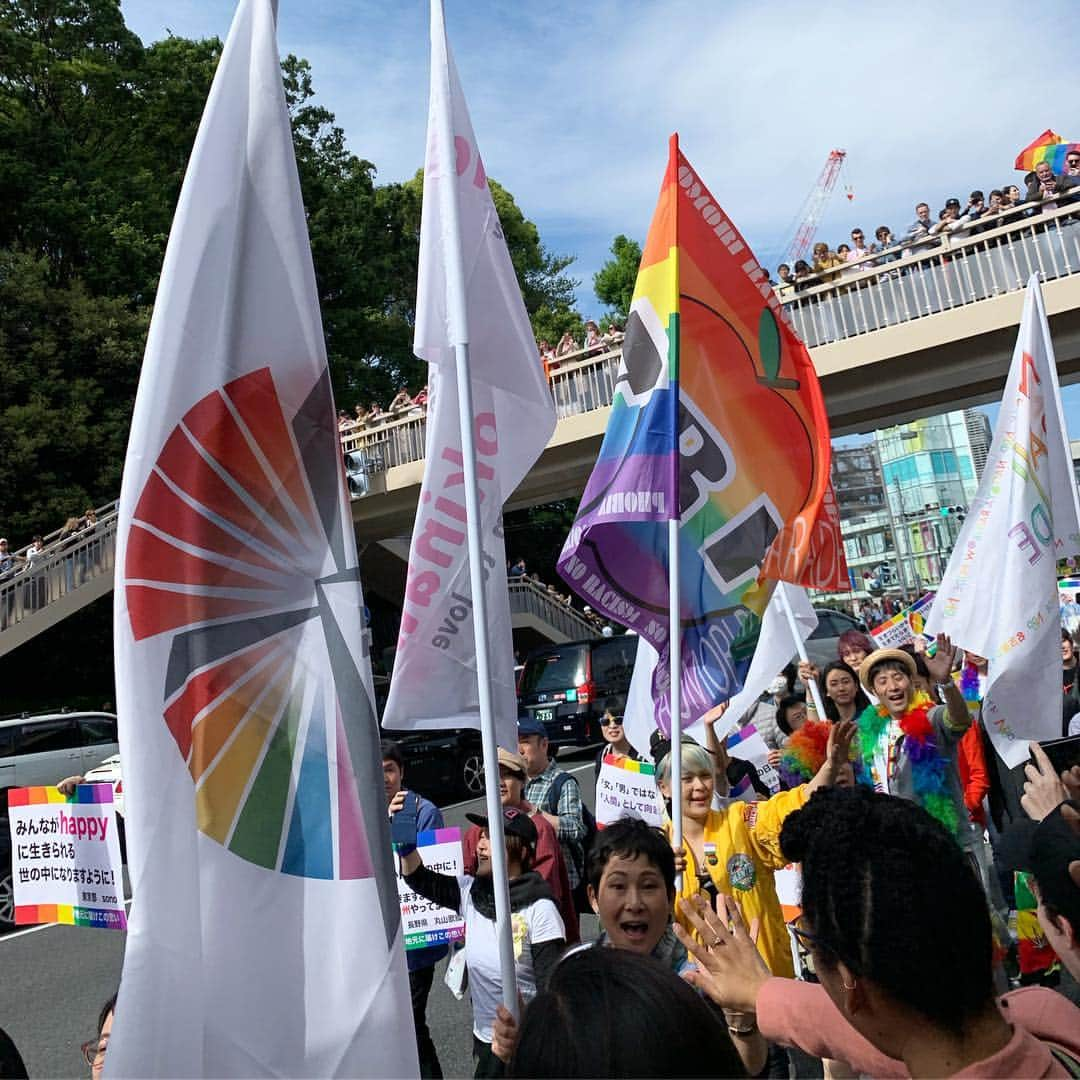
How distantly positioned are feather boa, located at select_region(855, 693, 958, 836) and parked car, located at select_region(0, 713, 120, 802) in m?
9.26

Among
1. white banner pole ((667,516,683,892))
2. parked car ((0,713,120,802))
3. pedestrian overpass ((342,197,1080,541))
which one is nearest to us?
white banner pole ((667,516,683,892))

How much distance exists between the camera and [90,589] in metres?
22.1

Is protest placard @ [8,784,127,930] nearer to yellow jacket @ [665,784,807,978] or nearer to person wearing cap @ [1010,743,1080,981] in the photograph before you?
yellow jacket @ [665,784,807,978]

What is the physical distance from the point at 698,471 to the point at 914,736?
1.77 meters

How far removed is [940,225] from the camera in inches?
646

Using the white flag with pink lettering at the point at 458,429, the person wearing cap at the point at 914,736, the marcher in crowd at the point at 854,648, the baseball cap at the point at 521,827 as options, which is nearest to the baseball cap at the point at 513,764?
the baseball cap at the point at 521,827

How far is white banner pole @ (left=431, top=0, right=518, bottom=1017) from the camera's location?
2736mm

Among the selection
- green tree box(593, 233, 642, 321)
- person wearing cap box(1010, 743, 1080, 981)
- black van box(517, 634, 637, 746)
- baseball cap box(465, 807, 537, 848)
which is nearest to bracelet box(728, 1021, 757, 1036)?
person wearing cap box(1010, 743, 1080, 981)

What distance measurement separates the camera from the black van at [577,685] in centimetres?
1673

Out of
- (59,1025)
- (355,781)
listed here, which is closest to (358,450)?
(59,1025)

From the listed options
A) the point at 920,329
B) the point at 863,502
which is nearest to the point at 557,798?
the point at 920,329

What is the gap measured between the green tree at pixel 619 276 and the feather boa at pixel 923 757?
38.3 metres

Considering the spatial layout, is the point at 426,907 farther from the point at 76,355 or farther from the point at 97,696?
the point at 76,355

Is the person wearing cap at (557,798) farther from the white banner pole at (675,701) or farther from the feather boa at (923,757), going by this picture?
the feather boa at (923,757)
